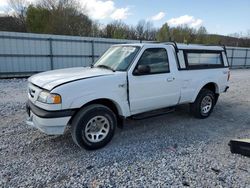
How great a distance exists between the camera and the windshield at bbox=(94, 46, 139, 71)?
400 centimetres

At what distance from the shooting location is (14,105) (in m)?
6.28

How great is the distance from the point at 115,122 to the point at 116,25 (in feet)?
102

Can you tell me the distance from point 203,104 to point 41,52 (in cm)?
1040

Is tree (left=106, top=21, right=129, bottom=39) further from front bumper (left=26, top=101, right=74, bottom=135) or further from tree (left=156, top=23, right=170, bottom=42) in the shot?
front bumper (left=26, top=101, right=74, bottom=135)

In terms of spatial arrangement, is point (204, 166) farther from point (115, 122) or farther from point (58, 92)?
point (58, 92)

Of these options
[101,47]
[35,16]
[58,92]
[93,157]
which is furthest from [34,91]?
[35,16]

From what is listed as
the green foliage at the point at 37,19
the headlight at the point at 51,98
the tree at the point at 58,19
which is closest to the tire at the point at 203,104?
the headlight at the point at 51,98

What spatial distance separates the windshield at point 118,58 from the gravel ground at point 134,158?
1445mm

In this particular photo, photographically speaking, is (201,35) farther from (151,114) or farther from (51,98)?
(51,98)

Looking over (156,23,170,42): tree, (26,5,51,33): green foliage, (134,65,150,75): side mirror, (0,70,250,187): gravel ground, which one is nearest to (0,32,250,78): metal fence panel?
(0,70,250,187): gravel ground

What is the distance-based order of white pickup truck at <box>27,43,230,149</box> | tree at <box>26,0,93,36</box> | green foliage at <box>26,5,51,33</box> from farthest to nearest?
green foliage at <box>26,5,51,33</box>
tree at <box>26,0,93,36</box>
white pickup truck at <box>27,43,230,149</box>

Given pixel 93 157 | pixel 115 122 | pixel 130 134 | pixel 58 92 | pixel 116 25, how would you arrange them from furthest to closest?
pixel 116 25 < pixel 130 134 < pixel 115 122 < pixel 93 157 < pixel 58 92

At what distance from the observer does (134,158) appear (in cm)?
344

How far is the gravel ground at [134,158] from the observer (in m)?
2.85
